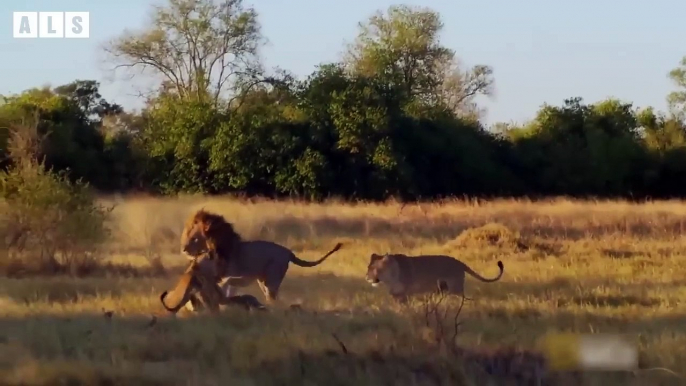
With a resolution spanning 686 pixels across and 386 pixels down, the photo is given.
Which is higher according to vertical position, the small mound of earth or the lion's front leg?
the small mound of earth

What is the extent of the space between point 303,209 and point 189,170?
38.2 ft

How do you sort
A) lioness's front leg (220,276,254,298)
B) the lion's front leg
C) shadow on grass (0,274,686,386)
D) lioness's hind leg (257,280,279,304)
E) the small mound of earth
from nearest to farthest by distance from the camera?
shadow on grass (0,274,686,386) → the lion's front leg → lioness's front leg (220,276,254,298) → lioness's hind leg (257,280,279,304) → the small mound of earth

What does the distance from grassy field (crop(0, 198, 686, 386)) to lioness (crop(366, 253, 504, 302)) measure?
0.90 feet

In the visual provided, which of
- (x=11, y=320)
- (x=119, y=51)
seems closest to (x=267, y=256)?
(x=11, y=320)

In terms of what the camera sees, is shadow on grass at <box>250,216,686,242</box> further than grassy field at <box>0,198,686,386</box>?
Yes

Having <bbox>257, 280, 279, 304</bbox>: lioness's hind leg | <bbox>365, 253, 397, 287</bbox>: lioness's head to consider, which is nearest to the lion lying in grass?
<bbox>257, 280, 279, 304</bbox>: lioness's hind leg

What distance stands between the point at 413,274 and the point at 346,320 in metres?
2.35

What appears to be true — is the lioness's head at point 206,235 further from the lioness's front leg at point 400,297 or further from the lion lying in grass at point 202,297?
the lioness's front leg at point 400,297

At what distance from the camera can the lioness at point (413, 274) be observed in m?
11.3

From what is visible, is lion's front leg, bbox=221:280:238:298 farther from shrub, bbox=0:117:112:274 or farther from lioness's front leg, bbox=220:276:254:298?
shrub, bbox=0:117:112:274

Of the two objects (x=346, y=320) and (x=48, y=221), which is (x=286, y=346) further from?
(x=48, y=221)

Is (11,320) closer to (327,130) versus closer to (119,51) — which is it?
(327,130)

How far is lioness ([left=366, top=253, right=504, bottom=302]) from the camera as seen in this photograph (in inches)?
445

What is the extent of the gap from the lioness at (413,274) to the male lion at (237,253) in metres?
1.10
